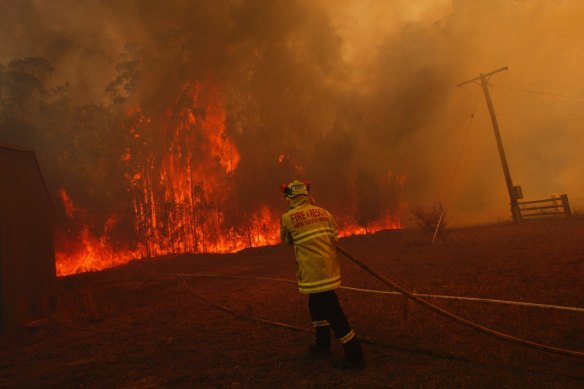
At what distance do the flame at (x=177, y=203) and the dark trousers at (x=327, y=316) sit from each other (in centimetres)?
2118

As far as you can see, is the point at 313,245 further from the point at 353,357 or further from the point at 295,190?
the point at 353,357

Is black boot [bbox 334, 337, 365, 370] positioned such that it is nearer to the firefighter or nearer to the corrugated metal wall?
the firefighter

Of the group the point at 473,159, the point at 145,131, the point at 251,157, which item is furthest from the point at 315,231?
the point at 473,159

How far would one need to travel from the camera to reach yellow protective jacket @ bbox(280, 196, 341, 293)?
412cm

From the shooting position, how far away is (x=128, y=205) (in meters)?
26.8

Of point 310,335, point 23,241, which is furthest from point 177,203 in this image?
point 310,335

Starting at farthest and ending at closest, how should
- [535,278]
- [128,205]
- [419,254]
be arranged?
[128,205], [419,254], [535,278]

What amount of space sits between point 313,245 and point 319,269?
31cm

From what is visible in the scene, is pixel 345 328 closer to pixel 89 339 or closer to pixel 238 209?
pixel 89 339

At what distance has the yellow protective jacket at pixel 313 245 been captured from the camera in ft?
13.5

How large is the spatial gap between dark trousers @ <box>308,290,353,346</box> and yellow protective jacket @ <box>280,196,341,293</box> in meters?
0.20

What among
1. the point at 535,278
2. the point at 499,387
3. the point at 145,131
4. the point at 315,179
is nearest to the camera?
the point at 499,387

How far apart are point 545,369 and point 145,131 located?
100ft

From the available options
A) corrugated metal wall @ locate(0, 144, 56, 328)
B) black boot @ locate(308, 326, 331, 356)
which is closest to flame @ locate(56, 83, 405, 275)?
corrugated metal wall @ locate(0, 144, 56, 328)
